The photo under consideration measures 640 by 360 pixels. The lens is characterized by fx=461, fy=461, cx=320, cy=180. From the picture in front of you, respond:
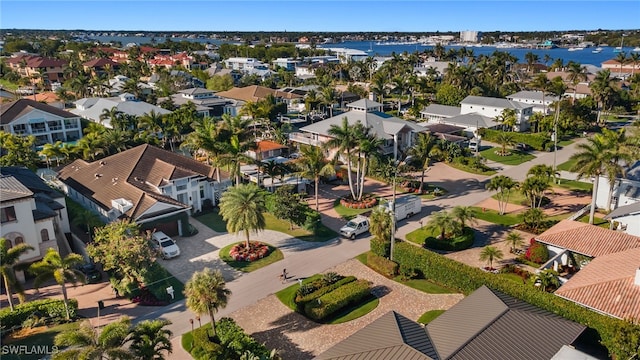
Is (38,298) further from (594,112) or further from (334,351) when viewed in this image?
(594,112)

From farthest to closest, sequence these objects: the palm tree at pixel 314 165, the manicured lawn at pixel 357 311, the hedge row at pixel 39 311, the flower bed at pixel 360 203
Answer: the flower bed at pixel 360 203 → the palm tree at pixel 314 165 → the manicured lawn at pixel 357 311 → the hedge row at pixel 39 311

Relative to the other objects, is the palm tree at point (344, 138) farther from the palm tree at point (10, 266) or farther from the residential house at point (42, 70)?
the residential house at point (42, 70)

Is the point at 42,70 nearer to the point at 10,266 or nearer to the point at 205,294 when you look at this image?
the point at 10,266

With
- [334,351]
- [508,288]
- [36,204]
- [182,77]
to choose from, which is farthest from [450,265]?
[182,77]

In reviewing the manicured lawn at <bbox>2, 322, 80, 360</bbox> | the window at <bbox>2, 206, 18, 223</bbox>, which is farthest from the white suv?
the window at <bbox>2, 206, 18, 223</bbox>

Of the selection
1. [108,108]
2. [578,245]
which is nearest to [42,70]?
[108,108]

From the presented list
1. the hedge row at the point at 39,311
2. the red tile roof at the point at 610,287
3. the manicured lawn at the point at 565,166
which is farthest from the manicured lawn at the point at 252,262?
the manicured lawn at the point at 565,166
